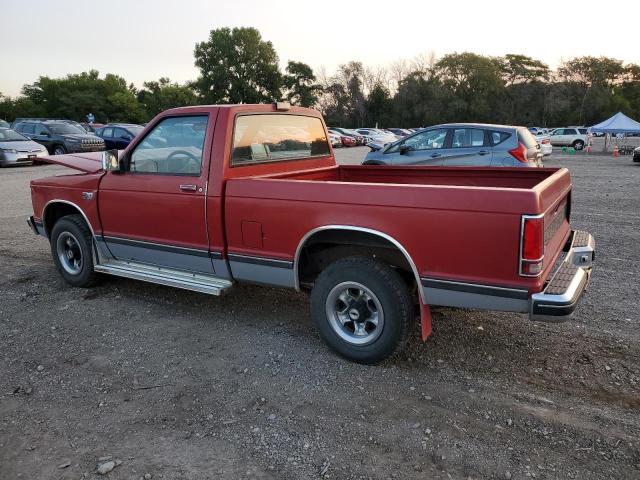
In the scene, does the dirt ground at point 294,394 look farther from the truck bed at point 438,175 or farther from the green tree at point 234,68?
the green tree at point 234,68

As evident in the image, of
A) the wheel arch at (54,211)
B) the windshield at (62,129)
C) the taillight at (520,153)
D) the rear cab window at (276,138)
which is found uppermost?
the windshield at (62,129)

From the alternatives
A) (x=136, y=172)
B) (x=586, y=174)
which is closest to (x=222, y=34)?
(x=586, y=174)

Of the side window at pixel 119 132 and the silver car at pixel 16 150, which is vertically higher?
the side window at pixel 119 132

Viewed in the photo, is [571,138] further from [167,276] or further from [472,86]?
[472,86]

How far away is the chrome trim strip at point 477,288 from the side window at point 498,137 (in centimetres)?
822

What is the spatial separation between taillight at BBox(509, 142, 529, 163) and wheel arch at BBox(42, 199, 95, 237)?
8404 mm

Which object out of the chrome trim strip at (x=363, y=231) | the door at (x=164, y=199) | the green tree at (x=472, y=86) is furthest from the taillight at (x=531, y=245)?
the green tree at (x=472, y=86)

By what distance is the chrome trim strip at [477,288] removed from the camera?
3039 millimetres

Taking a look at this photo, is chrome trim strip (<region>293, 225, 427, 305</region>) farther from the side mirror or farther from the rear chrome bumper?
the side mirror

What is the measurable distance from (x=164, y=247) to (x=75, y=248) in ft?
4.94

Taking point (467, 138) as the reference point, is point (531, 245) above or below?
below

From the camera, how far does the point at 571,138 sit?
3472 centimetres

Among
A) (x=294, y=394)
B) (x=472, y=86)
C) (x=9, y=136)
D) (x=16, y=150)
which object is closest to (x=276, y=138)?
(x=294, y=394)

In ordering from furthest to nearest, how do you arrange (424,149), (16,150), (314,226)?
(16,150), (424,149), (314,226)
